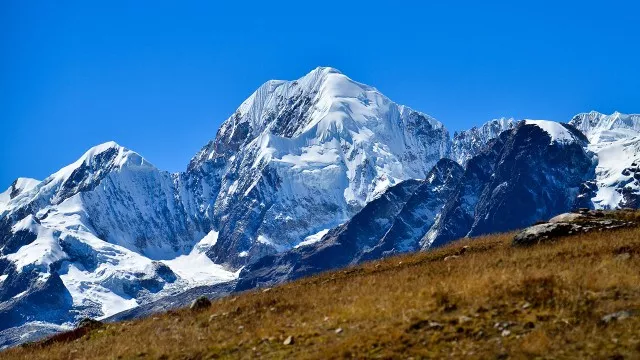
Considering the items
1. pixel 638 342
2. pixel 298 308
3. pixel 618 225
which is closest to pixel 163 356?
pixel 298 308

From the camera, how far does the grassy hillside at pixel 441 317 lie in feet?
54.1

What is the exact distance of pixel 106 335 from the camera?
27.6 meters

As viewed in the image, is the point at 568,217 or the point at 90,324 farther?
the point at 568,217

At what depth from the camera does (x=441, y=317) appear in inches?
734

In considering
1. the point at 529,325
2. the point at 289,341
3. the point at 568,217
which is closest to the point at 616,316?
the point at 529,325

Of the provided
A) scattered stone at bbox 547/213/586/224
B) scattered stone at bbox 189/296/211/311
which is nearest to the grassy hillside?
scattered stone at bbox 189/296/211/311

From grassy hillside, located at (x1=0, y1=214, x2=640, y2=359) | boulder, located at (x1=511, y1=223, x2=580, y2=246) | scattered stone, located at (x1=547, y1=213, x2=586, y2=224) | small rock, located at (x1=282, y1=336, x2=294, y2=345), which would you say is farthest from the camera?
scattered stone, located at (x1=547, y1=213, x2=586, y2=224)

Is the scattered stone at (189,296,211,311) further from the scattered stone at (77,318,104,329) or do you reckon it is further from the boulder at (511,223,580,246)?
the boulder at (511,223,580,246)

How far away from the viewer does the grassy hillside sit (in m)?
16.5

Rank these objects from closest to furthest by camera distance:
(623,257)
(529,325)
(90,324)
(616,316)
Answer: (616,316) → (529,325) → (623,257) → (90,324)

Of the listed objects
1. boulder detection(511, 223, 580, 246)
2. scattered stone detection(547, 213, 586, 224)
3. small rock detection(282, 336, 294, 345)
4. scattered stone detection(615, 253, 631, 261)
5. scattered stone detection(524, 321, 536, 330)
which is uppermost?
scattered stone detection(547, 213, 586, 224)

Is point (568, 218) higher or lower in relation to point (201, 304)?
higher

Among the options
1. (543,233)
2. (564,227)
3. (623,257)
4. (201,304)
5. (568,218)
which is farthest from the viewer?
(568,218)

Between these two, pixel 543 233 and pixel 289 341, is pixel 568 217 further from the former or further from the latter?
pixel 289 341
